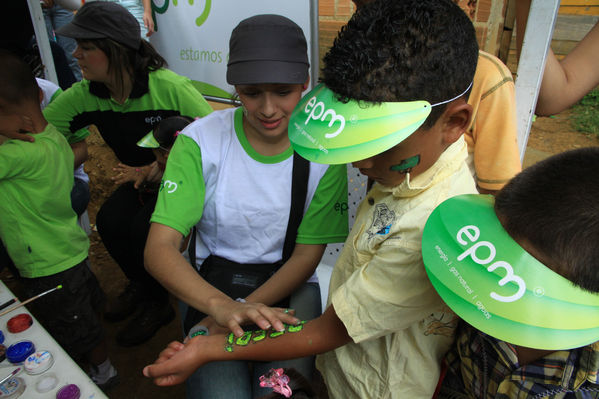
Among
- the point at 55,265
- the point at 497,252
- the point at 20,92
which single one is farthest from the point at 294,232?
the point at 20,92

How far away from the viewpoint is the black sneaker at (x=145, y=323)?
2.75 meters

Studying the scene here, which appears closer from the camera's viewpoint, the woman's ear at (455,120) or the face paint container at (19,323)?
the woman's ear at (455,120)

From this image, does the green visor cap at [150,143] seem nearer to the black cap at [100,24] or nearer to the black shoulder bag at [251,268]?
the black cap at [100,24]

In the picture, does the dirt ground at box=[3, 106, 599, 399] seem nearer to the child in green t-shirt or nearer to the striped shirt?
the child in green t-shirt

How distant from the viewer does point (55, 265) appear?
208cm

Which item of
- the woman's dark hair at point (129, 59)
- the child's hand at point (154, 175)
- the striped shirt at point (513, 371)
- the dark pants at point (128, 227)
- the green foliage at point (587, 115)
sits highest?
the woman's dark hair at point (129, 59)

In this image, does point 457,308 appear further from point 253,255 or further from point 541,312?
point 253,255

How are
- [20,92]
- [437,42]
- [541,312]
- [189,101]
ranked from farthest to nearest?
[189,101]
[20,92]
[437,42]
[541,312]

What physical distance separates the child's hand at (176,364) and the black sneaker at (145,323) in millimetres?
1777

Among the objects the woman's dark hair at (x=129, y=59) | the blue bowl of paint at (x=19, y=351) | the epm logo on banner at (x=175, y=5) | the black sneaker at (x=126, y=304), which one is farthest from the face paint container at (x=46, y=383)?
the epm logo on banner at (x=175, y=5)

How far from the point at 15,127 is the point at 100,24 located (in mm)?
891

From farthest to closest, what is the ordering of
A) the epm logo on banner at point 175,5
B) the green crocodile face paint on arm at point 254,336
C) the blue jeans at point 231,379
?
the epm logo on banner at point 175,5
the blue jeans at point 231,379
the green crocodile face paint on arm at point 254,336

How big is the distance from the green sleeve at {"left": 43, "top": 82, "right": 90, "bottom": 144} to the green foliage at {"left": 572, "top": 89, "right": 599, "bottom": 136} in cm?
800

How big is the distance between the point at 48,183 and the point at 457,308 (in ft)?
6.93
